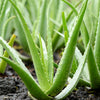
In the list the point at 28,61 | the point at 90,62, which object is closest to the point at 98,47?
the point at 90,62

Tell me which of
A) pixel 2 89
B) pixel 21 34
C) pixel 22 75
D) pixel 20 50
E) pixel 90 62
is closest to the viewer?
pixel 22 75

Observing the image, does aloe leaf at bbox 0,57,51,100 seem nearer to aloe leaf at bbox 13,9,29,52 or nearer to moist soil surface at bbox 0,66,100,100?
moist soil surface at bbox 0,66,100,100

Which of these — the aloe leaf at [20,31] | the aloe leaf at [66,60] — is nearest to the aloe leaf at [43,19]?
the aloe leaf at [20,31]

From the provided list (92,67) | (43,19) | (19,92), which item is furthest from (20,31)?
(92,67)

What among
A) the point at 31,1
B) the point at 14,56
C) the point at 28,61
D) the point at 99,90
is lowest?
the point at 99,90

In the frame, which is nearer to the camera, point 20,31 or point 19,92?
point 19,92

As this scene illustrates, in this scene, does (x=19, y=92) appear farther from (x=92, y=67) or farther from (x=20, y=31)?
(x=20, y=31)

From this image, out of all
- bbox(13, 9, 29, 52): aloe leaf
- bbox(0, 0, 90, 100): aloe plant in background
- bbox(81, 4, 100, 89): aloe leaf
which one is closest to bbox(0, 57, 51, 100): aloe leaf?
bbox(0, 0, 90, 100): aloe plant in background

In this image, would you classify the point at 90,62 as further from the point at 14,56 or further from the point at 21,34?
the point at 21,34
